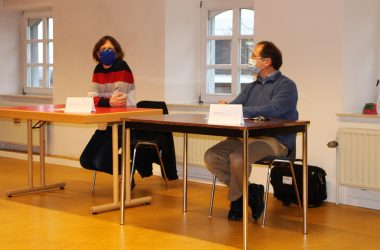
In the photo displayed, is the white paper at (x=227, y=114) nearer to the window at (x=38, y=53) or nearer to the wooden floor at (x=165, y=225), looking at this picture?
the wooden floor at (x=165, y=225)

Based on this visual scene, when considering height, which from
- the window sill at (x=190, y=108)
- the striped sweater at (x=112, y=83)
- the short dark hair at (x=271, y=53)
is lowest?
the window sill at (x=190, y=108)

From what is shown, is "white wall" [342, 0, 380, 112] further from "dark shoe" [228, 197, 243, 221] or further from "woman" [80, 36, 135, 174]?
"woman" [80, 36, 135, 174]

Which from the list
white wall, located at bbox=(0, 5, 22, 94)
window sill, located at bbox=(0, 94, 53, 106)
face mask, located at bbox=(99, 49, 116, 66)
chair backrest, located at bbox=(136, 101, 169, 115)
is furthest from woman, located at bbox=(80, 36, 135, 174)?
white wall, located at bbox=(0, 5, 22, 94)

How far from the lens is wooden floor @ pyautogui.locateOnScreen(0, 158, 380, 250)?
154 inches

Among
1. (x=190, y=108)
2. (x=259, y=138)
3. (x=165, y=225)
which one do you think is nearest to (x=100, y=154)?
(x=165, y=225)

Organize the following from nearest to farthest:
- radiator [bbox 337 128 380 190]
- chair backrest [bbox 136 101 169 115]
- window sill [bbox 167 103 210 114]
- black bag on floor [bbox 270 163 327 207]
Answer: radiator [bbox 337 128 380 190]
black bag on floor [bbox 270 163 327 207]
chair backrest [bbox 136 101 169 115]
window sill [bbox 167 103 210 114]

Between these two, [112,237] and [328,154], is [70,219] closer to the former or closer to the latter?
[112,237]

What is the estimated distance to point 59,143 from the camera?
757 cm

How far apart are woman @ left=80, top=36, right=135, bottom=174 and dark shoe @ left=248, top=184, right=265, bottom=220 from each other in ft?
4.18

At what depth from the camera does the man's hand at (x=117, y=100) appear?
16.5ft

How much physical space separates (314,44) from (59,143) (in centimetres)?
356

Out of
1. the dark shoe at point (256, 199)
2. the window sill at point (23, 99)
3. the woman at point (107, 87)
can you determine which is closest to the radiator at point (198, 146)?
the woman at point (107, 87)

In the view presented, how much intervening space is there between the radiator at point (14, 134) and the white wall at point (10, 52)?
0.48 meters

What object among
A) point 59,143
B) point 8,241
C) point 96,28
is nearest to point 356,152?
point 8,241
